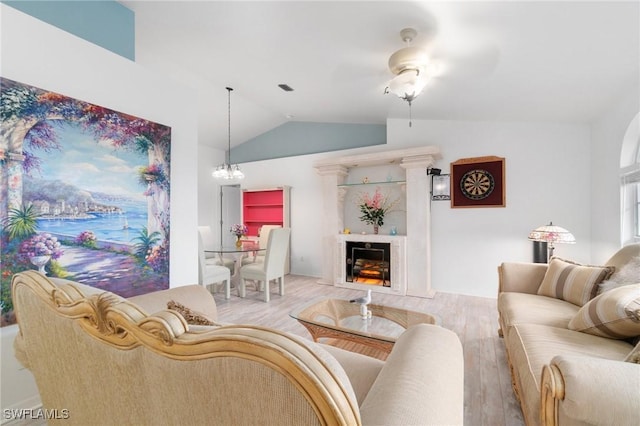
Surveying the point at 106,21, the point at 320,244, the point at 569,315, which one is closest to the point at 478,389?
the point at 569,315

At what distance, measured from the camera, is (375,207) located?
4789mm

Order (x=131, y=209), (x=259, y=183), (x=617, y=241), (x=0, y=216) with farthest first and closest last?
1. (x=259, y=183)
2. (x=617, y=241)
3. (x=131, y=209)
4. (x=0, y=216)

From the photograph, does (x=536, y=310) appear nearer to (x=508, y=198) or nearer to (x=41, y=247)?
(x=508, y=198)

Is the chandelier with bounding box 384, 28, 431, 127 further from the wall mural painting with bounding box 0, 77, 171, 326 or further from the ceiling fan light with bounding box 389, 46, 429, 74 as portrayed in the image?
the wall mural painting with bounding box 0, 77, 171, 326

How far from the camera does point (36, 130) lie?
1.75 m

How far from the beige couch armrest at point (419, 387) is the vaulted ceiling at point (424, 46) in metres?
2.11

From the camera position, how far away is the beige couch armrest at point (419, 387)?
0.69m

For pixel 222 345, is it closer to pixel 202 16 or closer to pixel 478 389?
pixel 478 389

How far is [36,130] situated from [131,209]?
763 millimetres

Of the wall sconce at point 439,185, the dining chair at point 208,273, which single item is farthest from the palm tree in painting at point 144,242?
the wall sconce at point 439,185

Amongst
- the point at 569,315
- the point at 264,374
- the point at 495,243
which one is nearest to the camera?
the point at 264,374

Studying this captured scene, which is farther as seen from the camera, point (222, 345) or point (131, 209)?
point (131, 209)

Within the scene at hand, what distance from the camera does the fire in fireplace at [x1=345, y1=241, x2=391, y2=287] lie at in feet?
14.8

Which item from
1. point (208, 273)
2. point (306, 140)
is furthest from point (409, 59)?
point (306, 140)
